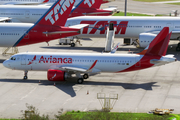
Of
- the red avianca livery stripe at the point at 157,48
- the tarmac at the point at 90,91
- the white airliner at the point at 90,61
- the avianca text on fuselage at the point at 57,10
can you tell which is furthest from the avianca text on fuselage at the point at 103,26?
the red avianca livery stripe at the point at 157,48

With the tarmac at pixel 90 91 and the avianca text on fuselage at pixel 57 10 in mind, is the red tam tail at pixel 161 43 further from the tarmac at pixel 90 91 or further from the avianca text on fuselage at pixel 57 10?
the avianca text on fuselage at pixel 57 10

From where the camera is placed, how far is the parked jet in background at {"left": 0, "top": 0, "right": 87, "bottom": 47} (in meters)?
51.8

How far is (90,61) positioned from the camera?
139ft

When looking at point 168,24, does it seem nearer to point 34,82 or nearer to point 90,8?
point 90,8

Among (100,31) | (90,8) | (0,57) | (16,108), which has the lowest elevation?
(16,108)

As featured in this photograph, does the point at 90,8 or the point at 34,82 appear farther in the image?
the point at 90,8

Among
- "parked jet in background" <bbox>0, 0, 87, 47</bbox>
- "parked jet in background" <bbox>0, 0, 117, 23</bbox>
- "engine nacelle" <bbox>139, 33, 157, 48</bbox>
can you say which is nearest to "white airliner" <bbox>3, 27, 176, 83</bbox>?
"parked jet in background" <bbox>0, 0, 87, 47</bbox>

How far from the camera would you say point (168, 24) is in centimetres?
6100

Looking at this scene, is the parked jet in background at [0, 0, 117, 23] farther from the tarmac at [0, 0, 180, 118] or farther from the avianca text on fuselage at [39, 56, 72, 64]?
the avianca text on fuselage at [39, 56, 72, 64]

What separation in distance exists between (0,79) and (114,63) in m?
14.6

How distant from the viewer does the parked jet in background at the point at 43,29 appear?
51812 millimetres

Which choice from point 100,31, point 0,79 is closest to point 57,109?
point 0,79

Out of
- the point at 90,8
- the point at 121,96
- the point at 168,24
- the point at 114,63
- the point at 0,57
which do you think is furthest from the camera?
the point at 90,8

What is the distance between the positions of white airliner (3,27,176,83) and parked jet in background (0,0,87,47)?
32.4ft
